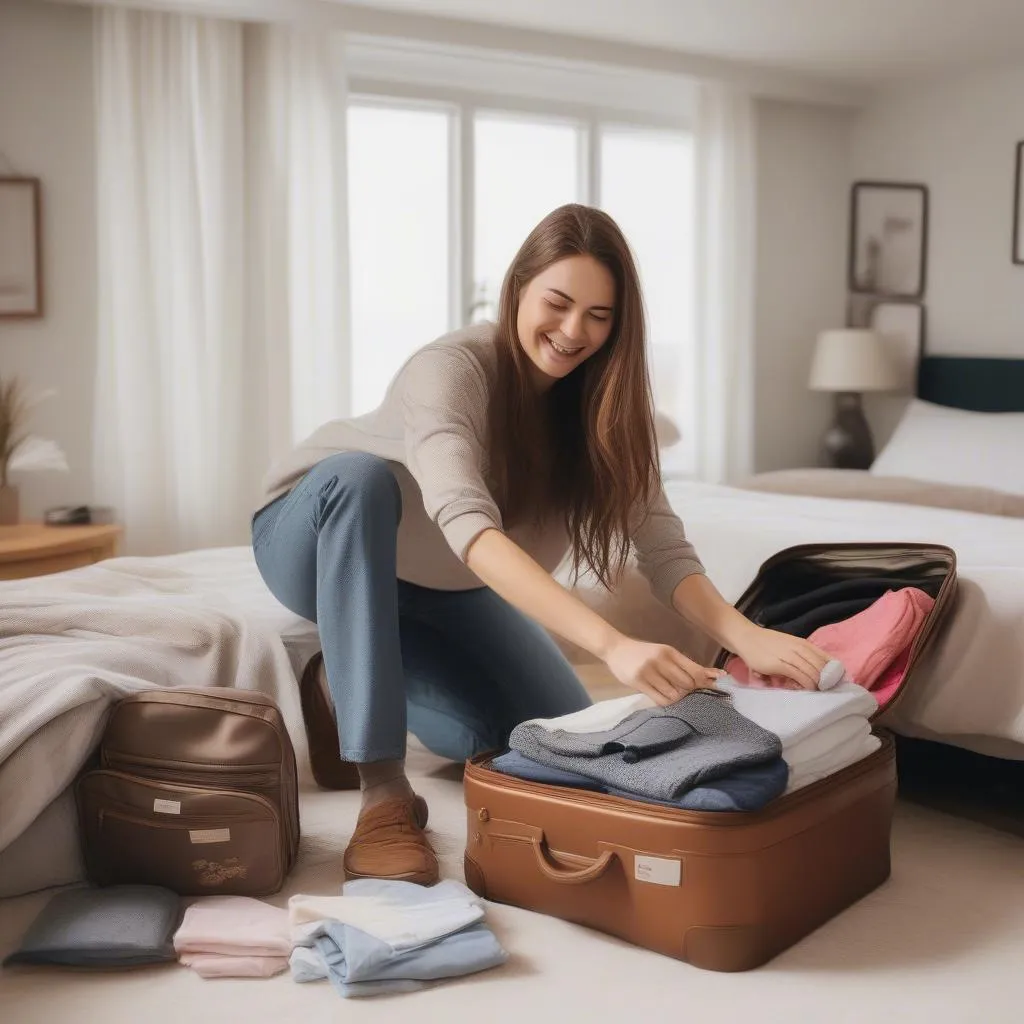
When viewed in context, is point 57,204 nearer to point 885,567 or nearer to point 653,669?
point 885,567

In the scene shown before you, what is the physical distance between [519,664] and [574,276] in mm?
782

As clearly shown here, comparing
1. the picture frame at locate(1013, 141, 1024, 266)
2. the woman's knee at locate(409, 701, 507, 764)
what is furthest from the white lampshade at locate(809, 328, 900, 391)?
the woman's knee at locate(409, 701, 507, 764)

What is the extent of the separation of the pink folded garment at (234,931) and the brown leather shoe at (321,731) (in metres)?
0.62

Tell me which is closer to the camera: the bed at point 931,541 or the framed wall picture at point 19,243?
the bed at point 931,541

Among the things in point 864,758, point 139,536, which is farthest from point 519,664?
point 139,536

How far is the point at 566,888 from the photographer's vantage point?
1.75m

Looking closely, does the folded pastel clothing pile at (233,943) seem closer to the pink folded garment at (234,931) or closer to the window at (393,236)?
the pink folded garment at (234,931)

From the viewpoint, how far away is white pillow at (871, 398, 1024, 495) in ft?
14.1

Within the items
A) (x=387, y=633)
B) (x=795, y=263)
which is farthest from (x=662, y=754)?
(x=795, y=263)

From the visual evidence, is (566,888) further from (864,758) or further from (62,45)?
(62,45)

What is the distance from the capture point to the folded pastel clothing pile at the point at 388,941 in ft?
5.24

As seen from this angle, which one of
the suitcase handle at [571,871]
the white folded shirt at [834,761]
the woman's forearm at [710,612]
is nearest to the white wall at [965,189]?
the woman's forearm at [710,612]

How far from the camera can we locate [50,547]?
361cm

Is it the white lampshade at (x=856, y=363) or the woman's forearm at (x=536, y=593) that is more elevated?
the white lampshade at (x=856, y=363)
